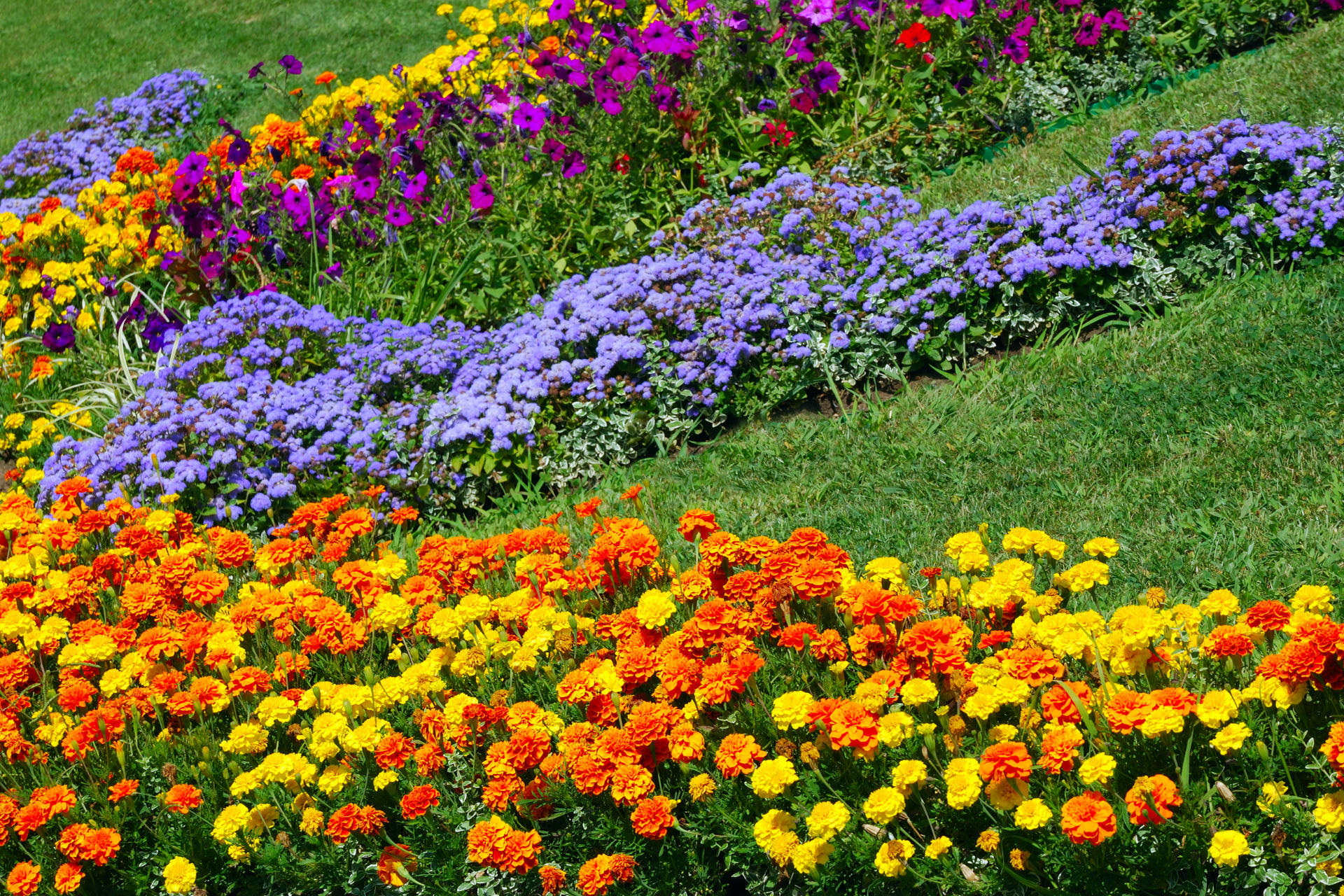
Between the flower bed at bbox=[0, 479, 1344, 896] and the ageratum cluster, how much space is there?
6.25m

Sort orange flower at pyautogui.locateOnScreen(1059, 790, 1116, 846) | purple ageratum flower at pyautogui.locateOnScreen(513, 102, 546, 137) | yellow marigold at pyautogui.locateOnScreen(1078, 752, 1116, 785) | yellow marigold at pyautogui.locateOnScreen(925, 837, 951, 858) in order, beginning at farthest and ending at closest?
purple ageratum flower at pyautogui.locateOnScreen(513, 102, 546, 137)
yellow marigold at pyautogui.locateOnScreen(925, 837, 951, 858)
yellow marigold at pyautogui.locateOnScreen(1078, 752, 1116, 785)
orange flower at pyautogui.locateOnScreen(1059, 790, 1116, 846)

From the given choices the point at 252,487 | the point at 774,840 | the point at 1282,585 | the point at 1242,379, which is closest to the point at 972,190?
the point at 1242,379

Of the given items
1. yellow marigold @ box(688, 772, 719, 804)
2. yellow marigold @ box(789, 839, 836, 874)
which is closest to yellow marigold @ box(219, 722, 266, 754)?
yellow marigold @ box(688, 772, 719, 804)

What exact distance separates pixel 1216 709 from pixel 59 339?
6227 millimetres

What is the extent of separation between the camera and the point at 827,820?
2.55 meters

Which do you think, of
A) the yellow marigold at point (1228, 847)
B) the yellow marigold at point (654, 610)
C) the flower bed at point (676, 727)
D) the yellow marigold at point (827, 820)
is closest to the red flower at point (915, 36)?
the flower bed at point (676, 727)

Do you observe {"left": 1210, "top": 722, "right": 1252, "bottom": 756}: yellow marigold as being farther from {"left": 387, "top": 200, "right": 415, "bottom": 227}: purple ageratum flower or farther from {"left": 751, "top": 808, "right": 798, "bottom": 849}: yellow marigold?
{"left": 387, "top": 200, "right": 415, "bottom": 227}: purple ageratum flower

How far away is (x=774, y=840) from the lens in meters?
2.62

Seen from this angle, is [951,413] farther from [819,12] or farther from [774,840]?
[819,12]

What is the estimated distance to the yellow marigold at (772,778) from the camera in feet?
8.66

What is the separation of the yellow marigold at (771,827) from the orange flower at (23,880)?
176 cm

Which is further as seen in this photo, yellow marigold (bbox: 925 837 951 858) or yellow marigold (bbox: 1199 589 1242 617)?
yellow marigold (bbox: 1199 589 1242 617)

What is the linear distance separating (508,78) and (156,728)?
537 cm

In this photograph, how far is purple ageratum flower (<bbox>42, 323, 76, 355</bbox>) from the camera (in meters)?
6.66
